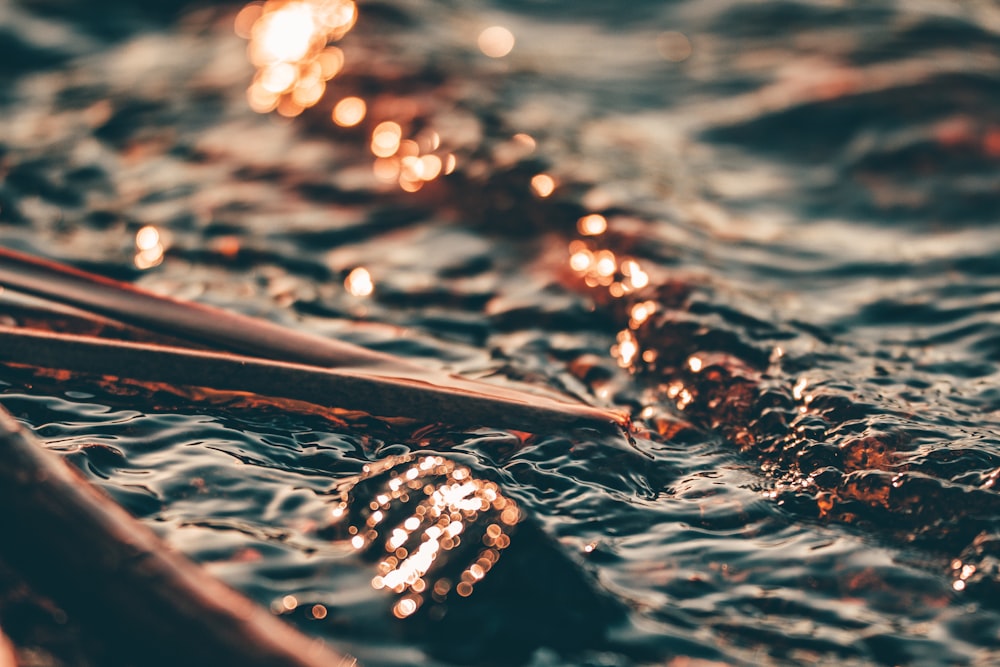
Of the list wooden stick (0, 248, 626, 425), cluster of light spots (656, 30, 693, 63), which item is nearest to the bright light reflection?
wooden stick (0, 248, 626, 425)

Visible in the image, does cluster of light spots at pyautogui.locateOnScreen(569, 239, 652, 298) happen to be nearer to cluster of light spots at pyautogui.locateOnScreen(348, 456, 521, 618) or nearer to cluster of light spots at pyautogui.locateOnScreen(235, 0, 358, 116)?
cluster of light spots at pyautogui.locateOnScreen(348, 456, 521, 618)

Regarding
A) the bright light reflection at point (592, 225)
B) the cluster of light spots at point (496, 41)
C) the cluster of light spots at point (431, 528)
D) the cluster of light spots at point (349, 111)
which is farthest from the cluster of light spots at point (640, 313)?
the cluster of light spots at point (496, 41)

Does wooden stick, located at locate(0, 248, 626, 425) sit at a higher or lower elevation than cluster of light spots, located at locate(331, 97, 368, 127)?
lower

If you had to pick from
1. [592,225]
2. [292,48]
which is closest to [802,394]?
[592,225]

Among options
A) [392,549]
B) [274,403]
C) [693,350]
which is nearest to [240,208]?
[274,403]

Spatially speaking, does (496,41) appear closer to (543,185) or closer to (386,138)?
(386,138)

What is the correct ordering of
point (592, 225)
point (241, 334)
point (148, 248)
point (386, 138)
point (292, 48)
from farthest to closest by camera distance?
1. point (292, 48)
2. point (386, 138)
3. point (592, 225)
4. point (148, 248)
5. point (241, 334)

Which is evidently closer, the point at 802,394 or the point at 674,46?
the point at 802,394
